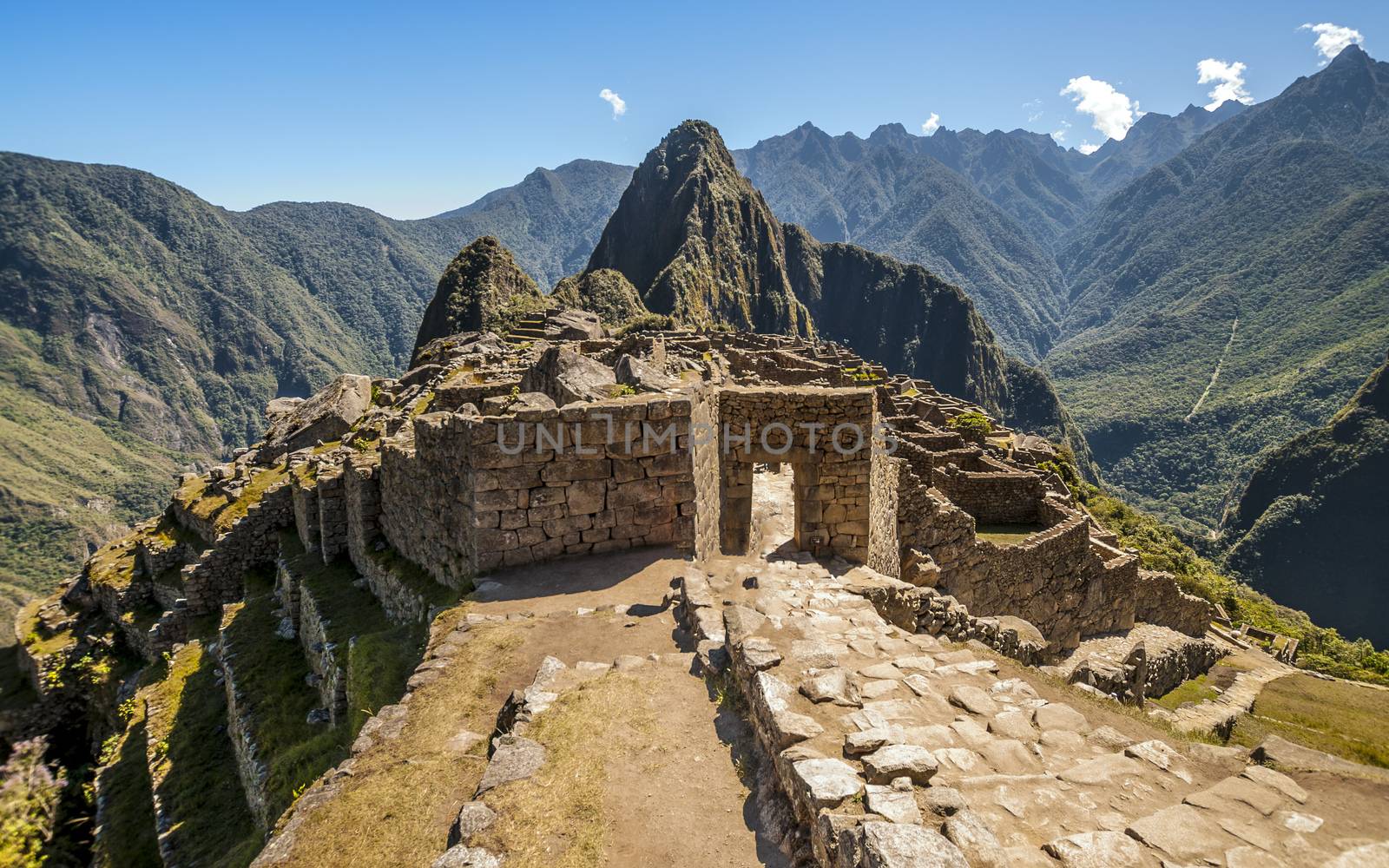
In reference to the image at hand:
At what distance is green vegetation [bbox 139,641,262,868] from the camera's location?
29.5ft

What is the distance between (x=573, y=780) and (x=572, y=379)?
26.7 ft

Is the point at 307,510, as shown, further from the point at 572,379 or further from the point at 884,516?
the point at 884,516

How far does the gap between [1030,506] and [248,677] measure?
73.7 ft

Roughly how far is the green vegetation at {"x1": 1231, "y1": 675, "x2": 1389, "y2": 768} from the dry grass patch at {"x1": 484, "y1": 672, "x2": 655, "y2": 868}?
53.5ft

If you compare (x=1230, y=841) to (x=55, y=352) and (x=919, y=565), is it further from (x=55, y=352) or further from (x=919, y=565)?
(x=55, y=352)

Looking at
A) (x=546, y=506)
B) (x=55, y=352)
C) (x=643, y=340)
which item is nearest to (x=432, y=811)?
(x=546, y=506)

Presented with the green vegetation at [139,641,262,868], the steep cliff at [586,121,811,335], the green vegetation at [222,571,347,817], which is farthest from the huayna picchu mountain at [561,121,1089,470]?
the green vegetation at [139,641,262,868]

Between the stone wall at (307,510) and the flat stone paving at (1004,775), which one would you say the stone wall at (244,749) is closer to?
the stone wall at (307,510)

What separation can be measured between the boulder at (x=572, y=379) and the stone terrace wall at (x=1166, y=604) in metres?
20.4

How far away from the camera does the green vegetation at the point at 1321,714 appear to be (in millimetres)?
15688

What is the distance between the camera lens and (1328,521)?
10162 cm

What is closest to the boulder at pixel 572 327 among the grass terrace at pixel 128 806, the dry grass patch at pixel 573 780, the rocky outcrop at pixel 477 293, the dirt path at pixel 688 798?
the rocky outcrop at pixel 477 293

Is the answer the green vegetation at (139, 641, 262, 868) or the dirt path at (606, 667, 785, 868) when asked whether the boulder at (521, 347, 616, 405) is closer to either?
the dirt path at (606, 667, 785, 868)

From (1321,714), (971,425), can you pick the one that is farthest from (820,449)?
(971,425)
